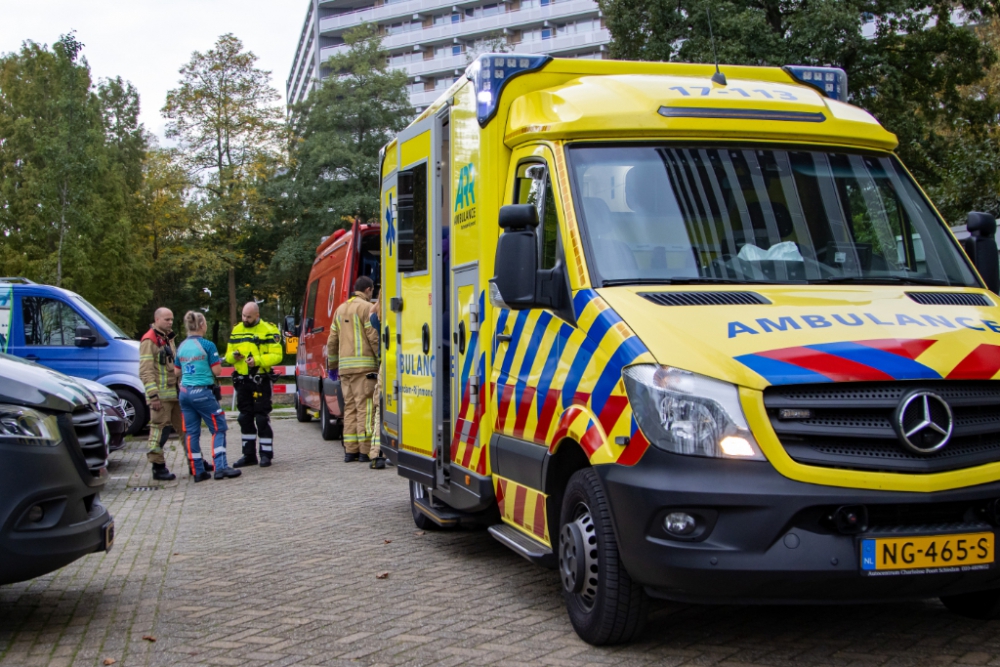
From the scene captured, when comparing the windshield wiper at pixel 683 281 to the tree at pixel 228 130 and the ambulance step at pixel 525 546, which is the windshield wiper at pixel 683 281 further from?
the tree at pixel 228 130

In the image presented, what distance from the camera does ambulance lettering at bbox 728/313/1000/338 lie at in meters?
4.49

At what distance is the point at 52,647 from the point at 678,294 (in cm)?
336

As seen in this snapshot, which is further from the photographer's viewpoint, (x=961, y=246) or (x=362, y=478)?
(x=362, y=478)

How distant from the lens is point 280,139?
46.3 meters

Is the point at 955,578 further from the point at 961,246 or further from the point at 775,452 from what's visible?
the point at 961,246

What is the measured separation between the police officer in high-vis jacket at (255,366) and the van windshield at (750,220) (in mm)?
7620

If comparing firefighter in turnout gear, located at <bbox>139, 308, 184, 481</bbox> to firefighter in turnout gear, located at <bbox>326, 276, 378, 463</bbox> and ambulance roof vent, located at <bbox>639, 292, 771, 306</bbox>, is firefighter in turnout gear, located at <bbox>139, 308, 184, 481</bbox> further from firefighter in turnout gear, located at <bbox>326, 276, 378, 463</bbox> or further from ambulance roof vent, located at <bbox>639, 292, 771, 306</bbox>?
ambulance roof vent, located at <bbox>639, 292, 771, 306</bbox>

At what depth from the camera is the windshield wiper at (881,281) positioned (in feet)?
16.9

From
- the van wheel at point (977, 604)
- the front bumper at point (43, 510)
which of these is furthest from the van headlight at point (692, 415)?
the front bumper at point (43, 510)

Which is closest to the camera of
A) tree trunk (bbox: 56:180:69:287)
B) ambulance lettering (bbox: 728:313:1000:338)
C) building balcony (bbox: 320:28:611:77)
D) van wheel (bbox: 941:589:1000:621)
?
ambulance lettering (bbox: 728:313:1000:338)

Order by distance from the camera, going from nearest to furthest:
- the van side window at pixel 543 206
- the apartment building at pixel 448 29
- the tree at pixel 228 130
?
the van side window at pixel 543 206 < the tree at pixel 228 130 < the apartment building at pixel 448 29

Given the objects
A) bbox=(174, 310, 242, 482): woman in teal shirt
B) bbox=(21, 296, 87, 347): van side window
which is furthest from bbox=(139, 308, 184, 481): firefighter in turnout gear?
bbox=(21, 296, 87, 347): van side window

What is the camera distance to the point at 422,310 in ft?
24.6

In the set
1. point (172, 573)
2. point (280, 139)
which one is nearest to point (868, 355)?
point (172, 573)
